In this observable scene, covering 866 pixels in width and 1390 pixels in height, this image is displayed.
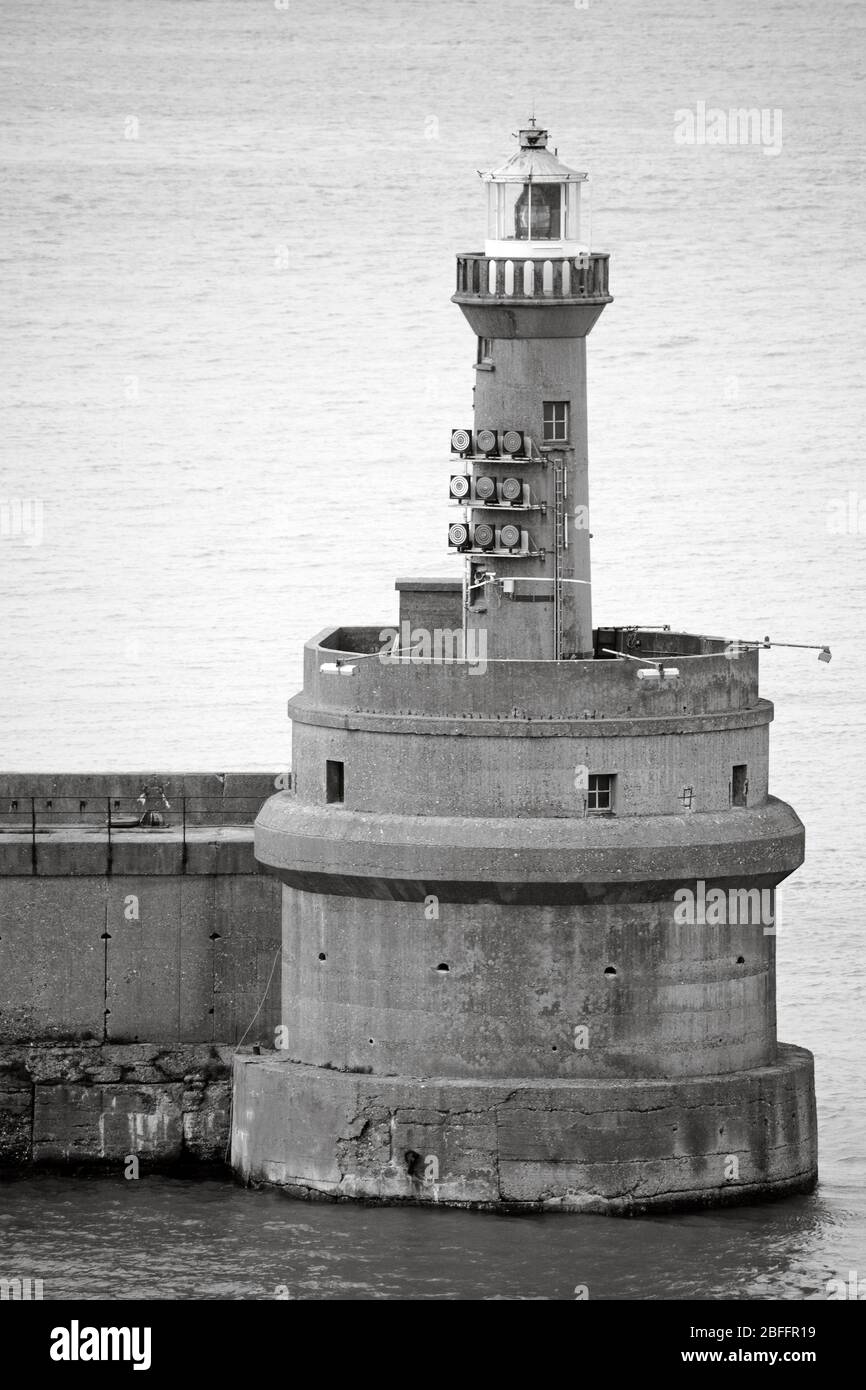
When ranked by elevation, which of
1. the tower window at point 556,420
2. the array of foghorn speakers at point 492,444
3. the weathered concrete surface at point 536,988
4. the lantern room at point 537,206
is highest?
the lantern room at point 537,206

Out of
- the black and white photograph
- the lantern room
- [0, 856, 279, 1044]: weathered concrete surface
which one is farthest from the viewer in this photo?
[0, 856, 279, 1044]: weathered concrete surface

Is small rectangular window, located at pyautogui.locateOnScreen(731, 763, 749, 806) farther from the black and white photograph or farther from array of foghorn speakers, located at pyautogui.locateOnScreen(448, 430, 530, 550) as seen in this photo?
array of foghorn speakers, located at pyautogui.locateOnScreen(448, 430, 530, 550)

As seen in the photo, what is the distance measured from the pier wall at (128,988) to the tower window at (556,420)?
7247 mm

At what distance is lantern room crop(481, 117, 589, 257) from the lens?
5872 cm

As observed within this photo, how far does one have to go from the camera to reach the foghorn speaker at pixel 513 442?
5794cm

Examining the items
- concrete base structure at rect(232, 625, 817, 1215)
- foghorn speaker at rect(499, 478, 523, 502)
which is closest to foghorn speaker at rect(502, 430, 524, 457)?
foghorn speaker at rect(499, 478, 523, 502)

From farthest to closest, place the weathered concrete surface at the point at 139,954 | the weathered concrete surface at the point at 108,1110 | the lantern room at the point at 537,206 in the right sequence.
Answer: the weathered concrete surface at the point at 139,954 → the weathered concrete surface at the point at 108,1110 → the lantern room at the point at 537,206

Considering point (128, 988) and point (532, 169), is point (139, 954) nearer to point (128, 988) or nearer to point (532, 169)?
point (128, 988)

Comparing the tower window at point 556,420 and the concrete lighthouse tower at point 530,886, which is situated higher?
the tower window at point 556,420

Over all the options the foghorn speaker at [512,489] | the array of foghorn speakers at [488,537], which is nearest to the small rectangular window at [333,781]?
the array of foghorn speakers at [488,537]

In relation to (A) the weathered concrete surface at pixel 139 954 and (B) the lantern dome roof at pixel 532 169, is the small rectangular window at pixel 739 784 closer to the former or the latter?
(A) the weathered concrete surface at pixel 139 954

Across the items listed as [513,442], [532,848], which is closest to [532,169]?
[513,442]

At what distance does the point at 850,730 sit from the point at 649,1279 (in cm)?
3619

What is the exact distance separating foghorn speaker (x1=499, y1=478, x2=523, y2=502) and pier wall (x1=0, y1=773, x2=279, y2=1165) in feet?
20.8
